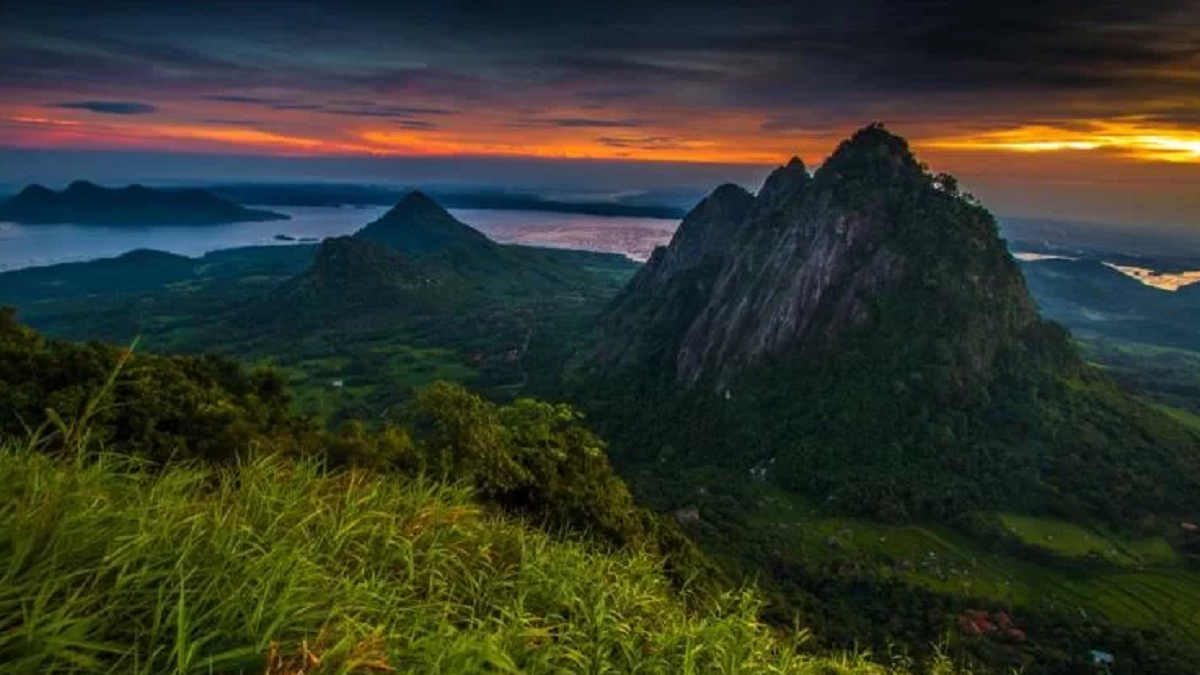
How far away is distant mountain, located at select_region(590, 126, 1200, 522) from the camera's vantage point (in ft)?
252

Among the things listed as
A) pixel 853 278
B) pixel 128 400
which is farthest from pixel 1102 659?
pixel 853 278

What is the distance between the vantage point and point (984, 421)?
88.1 meters

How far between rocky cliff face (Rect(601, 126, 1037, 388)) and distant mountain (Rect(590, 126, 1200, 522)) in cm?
26

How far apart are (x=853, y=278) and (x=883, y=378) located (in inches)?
748

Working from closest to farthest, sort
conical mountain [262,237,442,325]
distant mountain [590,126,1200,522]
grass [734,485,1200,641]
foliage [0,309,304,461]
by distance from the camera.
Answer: foliage [0,309,304,461] → grass [734,485,1200,641] → distant mountain [590,126,1200,522] → conical mountain [262,237,442,325]

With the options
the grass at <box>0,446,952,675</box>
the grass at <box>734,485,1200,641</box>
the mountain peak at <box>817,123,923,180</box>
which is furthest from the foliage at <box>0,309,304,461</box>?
the mountain peak at <box>817,123,923,180</box>

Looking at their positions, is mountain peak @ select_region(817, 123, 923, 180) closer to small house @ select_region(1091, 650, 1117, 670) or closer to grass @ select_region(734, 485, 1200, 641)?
grass @ select_region(734, 485, 1200, 641)

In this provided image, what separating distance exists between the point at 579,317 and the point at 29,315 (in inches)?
5177

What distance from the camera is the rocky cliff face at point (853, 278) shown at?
99.6 metres

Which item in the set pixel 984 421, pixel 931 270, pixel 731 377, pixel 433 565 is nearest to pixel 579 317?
pixel 731 377

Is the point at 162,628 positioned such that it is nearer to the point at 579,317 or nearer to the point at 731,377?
the point at 731,377

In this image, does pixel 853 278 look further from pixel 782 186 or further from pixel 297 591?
pixel 297 591

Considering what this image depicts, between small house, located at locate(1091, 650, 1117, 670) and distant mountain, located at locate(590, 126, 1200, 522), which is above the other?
distant mountain, located at locate(590, 126, 1200, 522)

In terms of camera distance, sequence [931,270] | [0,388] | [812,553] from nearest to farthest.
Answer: [0,388] < [812,553] < [931,270]
